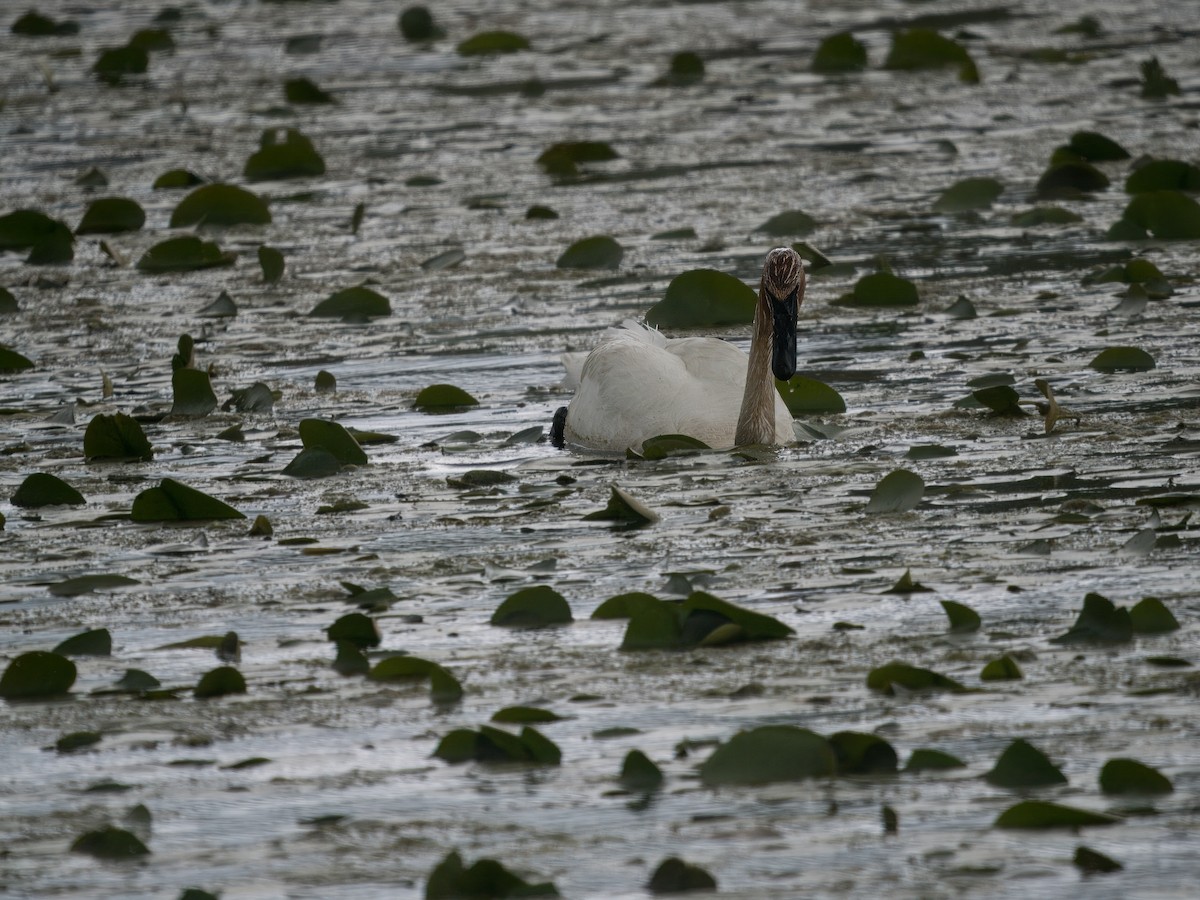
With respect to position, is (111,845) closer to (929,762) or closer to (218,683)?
(218,683)

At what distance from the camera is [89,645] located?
6.43m

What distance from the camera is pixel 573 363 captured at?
10.1m

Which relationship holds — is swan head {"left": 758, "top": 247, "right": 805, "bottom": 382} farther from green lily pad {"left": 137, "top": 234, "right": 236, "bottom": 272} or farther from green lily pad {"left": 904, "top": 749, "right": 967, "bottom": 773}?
green lily pad {"left": 137, "top": 234, "right": 236, "bottom": 272}

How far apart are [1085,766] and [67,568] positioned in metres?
3.74

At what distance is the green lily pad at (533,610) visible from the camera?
6535 millimetres

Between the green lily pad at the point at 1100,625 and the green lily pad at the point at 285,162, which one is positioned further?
the green lily pad at the point at 285,162

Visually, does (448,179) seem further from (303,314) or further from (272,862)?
(272,862)

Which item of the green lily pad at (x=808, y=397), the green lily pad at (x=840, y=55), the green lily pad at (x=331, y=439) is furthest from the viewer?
the green lily pad at (x=840, y=55)

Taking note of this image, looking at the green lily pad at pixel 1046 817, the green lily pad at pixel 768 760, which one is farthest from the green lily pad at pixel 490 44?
the green lily pad at pixel 1046 817

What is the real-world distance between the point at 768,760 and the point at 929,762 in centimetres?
39

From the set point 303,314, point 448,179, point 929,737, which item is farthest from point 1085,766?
point 448,179

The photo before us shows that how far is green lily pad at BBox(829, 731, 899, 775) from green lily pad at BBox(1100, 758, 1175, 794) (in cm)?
53

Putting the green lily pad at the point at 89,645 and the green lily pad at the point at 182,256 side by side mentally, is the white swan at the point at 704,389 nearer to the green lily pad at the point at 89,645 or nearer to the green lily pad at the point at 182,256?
the green lily pad at the point at 89,645

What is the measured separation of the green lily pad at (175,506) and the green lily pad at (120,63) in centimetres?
1349
